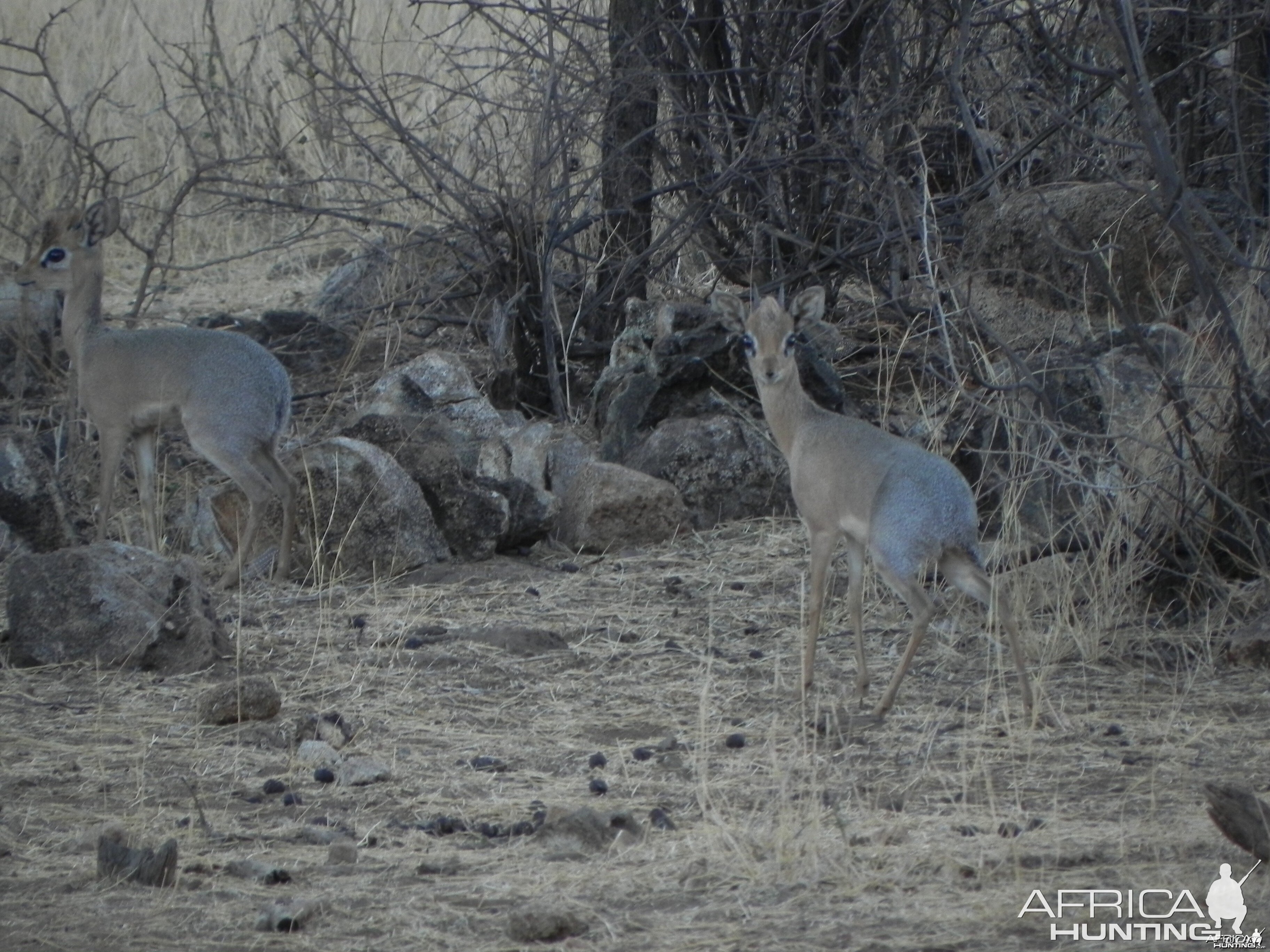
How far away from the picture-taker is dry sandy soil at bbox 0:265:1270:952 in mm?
3459

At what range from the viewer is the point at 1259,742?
15.6 ft

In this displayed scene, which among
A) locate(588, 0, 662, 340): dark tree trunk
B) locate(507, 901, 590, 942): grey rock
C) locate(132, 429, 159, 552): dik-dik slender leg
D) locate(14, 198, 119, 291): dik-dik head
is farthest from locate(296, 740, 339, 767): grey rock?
locate(588, 0, 662, 340): dark tree trunk

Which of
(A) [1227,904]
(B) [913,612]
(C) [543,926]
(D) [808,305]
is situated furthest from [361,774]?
(D) [808,305]

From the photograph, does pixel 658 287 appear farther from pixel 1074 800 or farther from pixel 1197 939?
pixel 1197 939

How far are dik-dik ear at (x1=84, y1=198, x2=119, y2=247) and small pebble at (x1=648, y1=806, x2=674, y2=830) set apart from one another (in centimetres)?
532

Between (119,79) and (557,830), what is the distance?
13735 mm

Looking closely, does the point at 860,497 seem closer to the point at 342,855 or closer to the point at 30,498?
the point at 342,855

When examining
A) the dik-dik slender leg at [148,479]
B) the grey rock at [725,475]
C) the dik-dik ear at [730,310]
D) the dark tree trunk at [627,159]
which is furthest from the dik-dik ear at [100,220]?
the dik-dik ear at [730,310]

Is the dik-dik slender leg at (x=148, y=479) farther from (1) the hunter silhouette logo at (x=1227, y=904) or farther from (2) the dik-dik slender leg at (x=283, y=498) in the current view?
(1) the hunter silhouette logo at (x=1227, y=904)

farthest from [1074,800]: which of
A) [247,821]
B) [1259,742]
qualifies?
[247,821]

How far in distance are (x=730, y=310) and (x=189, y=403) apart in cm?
288

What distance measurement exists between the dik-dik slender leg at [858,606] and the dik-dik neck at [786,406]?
1.54 feet

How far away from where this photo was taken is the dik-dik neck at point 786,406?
5.95 meters

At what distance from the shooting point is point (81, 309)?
8.13m
